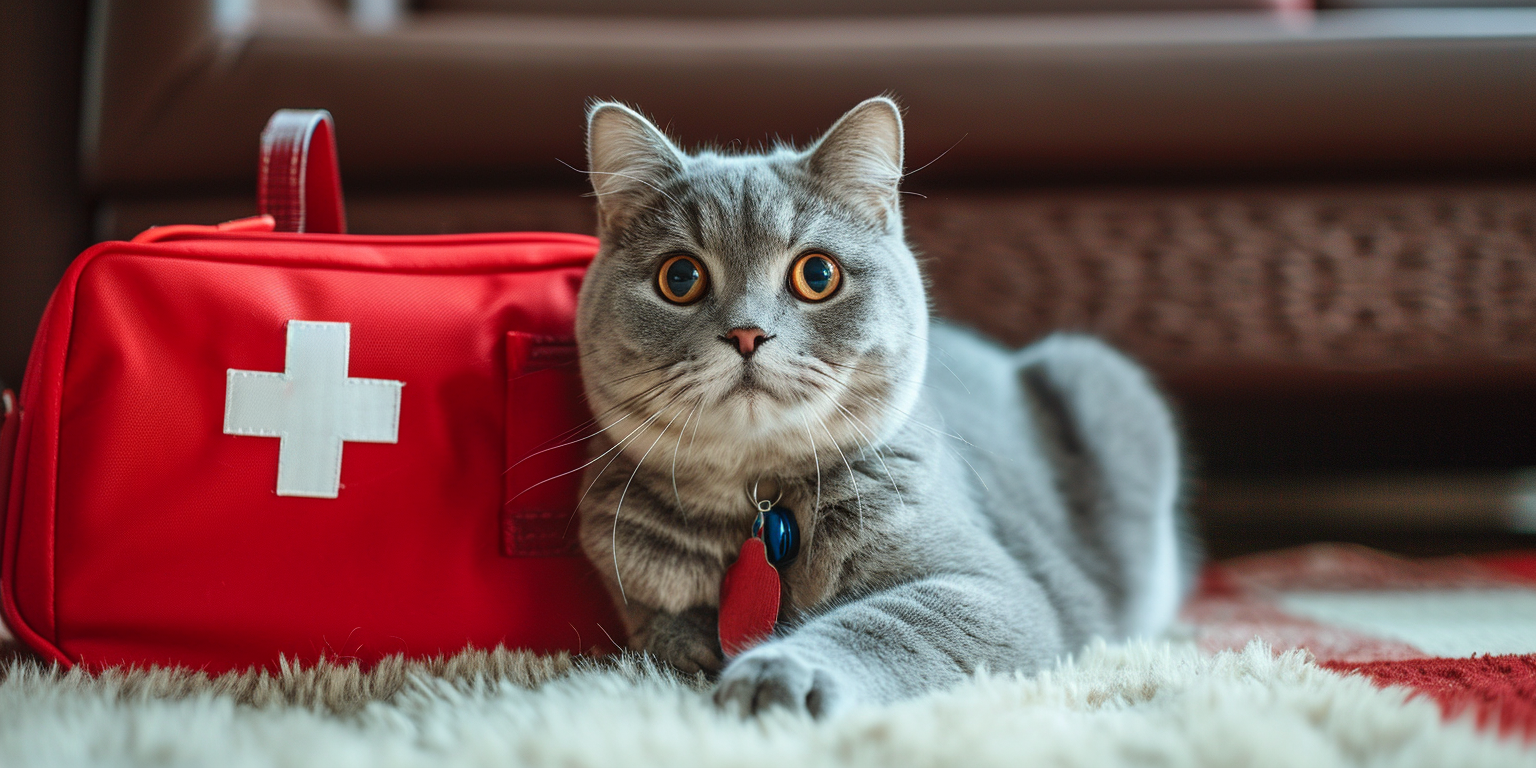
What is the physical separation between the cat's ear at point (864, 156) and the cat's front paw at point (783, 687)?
0.51m

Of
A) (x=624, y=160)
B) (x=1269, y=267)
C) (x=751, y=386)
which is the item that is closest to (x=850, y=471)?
(x=751, y=386)

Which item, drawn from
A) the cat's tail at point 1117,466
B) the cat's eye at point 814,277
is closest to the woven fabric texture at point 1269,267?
the cat's tail at point 1117,466

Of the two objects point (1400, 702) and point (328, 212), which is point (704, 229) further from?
point (1400, 702)

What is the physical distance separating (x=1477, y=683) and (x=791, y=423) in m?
0.66

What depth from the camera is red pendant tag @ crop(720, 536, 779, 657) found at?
829 mm

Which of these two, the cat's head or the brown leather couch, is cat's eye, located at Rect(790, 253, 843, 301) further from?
the brown leather couch

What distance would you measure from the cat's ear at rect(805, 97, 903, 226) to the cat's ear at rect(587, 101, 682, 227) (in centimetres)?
16

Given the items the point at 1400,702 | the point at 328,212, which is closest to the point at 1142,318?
A: the point at 1400,702

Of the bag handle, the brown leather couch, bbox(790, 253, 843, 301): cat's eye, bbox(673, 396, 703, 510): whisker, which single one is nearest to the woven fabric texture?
the brown leather couch

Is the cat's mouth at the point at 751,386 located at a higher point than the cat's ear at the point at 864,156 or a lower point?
lower

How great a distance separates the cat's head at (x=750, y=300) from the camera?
2.64 feet

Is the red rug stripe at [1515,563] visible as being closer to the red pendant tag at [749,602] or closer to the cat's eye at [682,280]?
the red pendant tag at [749,602]

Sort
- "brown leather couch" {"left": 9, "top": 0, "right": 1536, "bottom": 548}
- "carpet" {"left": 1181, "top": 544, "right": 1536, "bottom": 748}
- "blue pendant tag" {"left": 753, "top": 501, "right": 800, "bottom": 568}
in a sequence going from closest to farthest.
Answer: "carpet" {"left": 1181, "top": 544, "right": 1536, "bottom": 748} → "blue pendant tag" {"left": 753, "top": 501, "right": 800, "bottom": 568} → "brown leather couch" {"left": 9, "top": 0, "right": 1536, "bottom": 548}

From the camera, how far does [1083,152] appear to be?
1.48 meters
